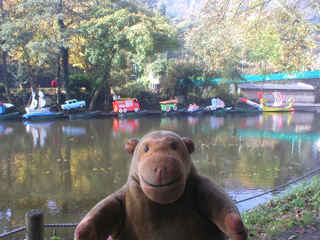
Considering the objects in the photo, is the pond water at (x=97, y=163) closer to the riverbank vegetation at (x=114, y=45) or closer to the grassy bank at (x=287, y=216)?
the grassy bank at (x=287, y=216)

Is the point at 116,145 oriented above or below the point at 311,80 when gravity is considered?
below

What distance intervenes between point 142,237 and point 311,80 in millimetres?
35003

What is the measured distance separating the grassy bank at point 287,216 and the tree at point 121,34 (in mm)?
14348

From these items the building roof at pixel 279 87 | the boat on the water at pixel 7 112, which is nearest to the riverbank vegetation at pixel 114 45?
the boat on the water at pixel 7 112

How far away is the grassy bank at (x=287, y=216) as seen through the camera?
3.85 meters

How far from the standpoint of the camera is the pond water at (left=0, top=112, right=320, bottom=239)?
6.22 metres

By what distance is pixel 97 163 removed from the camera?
29.7 feet

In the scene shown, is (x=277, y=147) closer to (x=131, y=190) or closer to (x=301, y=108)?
(x=131, y=190)

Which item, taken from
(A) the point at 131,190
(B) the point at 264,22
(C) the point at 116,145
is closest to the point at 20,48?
(C) the point at 116,145

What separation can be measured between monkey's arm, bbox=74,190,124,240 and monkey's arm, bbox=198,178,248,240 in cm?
52

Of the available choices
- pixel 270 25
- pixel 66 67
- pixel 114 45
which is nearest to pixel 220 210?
pixel 270 25

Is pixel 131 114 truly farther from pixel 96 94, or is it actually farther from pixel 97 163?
pixel 97 163

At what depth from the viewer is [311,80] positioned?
3278 cm

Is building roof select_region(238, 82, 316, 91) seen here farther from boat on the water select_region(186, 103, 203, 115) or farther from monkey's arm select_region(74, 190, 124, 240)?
monkey's arm select_region(74, 190, 124, 240)
